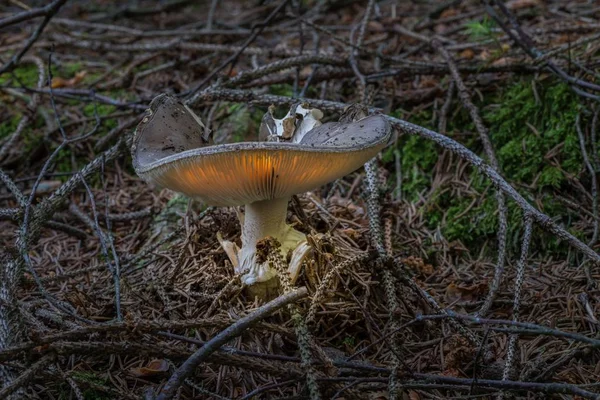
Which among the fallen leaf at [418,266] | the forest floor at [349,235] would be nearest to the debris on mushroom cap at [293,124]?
the forest floor at [349,235]

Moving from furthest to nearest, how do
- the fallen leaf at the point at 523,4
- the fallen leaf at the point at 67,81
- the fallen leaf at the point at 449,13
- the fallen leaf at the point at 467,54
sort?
the fallen leaf at the point at 449,13
the fallen leaf at the point at 523,4
the fallen leaf at the point at 67,81
the fallen leaf at the point at 467,54

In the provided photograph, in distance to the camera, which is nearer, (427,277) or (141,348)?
(141,348)

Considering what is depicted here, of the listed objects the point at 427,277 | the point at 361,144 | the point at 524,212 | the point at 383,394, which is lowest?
the point at 427,277

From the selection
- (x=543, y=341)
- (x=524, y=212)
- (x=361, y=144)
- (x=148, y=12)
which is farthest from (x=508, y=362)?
(x=148, y=12)

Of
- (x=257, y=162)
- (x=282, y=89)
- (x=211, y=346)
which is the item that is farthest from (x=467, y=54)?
(x=211, y=346)

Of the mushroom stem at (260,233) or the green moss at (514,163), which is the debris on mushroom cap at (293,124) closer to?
the mushroom stem at (260,233)

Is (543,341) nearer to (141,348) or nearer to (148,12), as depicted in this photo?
(141,348)

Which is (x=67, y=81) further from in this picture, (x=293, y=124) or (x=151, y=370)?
(x=151, y=370)

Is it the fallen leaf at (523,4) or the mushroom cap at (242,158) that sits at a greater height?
the mushroom cap at (242,158)
